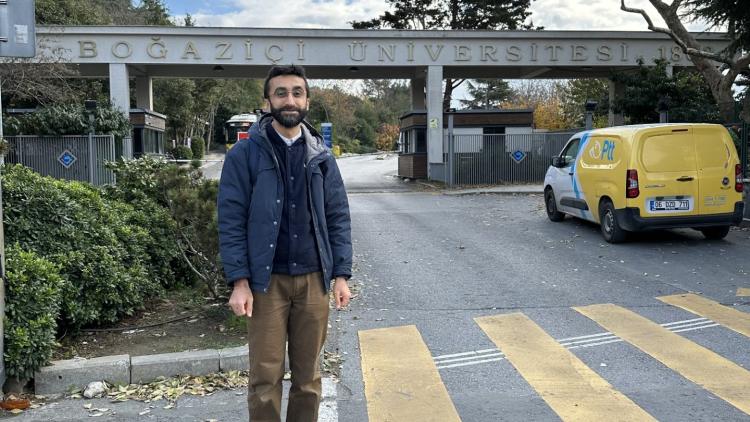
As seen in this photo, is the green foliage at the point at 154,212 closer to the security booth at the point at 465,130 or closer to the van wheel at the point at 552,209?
the van wheel at the point at 552,209

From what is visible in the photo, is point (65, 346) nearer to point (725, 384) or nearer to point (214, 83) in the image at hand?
point (725, 384)

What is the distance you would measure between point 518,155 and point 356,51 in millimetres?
7529

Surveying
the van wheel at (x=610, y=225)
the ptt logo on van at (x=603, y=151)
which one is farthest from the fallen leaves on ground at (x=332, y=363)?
the ptt logo on van at (x=603, y=151)

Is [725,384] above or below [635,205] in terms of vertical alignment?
below

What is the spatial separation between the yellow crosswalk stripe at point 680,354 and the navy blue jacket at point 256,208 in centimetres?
303

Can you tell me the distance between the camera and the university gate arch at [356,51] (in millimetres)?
25500

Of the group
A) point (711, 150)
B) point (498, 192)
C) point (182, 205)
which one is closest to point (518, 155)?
point (498, 192)

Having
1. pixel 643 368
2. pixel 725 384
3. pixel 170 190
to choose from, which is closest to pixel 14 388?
pixel 170 190

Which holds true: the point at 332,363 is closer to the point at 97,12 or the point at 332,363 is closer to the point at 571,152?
the point at 571,152

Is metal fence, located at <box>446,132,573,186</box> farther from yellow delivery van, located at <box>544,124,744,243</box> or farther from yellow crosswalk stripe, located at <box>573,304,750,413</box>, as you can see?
yellow crosswalk stripe, located at <box>573,304,750,413</box>

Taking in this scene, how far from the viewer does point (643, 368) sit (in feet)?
17.1

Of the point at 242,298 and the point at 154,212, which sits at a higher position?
the point at 154,212

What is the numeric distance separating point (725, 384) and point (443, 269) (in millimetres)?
4747

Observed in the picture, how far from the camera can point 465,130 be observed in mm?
27906
